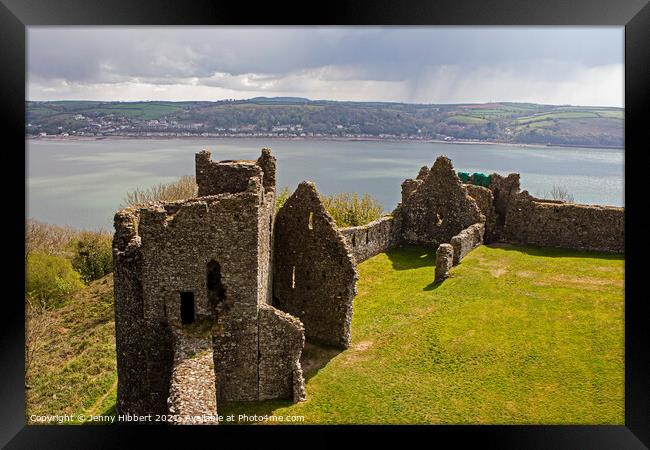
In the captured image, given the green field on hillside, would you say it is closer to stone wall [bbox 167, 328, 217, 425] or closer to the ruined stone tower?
the ruined stone tower

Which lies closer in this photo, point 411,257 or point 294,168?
point 411,257

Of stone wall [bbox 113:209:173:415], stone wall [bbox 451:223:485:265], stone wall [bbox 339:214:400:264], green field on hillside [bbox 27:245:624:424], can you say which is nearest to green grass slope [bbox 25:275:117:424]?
green field on hillside [bbox 27:245:624:424]

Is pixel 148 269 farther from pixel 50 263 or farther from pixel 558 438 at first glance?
pixel 50 263

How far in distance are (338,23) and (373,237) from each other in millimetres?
17082

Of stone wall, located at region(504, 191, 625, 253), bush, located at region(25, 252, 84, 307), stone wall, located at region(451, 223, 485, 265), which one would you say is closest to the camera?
stone wall, located at region(451, 223, 485, 265)

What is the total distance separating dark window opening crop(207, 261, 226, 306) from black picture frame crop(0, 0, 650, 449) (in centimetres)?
340

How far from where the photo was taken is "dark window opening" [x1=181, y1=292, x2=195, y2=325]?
14.4 m

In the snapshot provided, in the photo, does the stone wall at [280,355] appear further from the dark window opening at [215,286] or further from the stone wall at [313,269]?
the stone wall at [313,269]

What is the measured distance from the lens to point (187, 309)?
14.6 meters

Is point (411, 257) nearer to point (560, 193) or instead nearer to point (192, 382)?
point (192, 382)

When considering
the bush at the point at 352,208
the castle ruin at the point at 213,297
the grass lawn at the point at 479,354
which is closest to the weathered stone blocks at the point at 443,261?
the grass lawn at the point at 479,354

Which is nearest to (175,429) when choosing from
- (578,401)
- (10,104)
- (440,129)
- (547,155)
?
(10,104)

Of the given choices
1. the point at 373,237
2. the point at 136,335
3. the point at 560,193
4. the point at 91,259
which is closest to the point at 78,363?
the point at 136,335

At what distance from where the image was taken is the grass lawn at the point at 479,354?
14.8m
